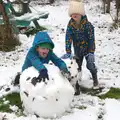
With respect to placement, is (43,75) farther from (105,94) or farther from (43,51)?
(105,94)

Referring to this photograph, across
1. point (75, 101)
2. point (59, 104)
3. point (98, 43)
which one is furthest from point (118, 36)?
point (59, 104)

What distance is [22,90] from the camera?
490 centimetres

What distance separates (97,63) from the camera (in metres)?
8.45

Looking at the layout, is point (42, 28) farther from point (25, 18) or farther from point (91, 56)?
point (91, 56)

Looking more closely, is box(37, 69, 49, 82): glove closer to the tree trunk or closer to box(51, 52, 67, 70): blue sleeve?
box(51, 52, 67, 70): blue sleeve

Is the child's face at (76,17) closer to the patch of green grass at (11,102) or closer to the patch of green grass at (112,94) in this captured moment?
the patch of green grass at (112,94)

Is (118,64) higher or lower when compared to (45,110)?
lower

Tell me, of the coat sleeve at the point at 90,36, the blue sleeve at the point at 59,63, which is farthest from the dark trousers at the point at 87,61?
the blue sleeve at the point at 59,63

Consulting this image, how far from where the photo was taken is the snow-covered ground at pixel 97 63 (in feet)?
16.4

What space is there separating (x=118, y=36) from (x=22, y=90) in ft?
24.8

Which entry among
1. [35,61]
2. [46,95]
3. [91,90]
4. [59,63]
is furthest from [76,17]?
[46,95]

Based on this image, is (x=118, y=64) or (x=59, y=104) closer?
(x=59, y=104)

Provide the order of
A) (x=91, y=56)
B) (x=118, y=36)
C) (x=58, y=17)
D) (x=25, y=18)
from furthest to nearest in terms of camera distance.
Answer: (x=58, y=17) < (x=25, y=18) < (x=118, y=36) < (x=91, y=56)

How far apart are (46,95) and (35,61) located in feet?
2.17
